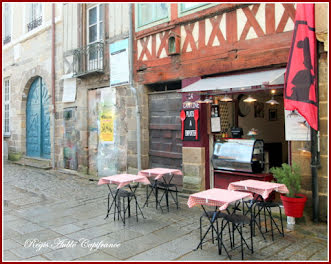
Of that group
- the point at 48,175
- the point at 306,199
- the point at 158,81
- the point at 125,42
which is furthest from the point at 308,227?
the point at 48,175

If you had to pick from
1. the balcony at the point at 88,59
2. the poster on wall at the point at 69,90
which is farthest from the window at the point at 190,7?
the poster on wall at the point at 69,90

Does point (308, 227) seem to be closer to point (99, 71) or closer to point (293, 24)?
point (293, 24)

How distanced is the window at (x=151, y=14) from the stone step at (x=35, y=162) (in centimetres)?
589

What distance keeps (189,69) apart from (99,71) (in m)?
3.00

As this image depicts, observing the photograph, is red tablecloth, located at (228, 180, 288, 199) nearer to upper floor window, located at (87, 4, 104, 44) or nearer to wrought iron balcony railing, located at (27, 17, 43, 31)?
upper floor window, located at (87, 4, 104, 44)

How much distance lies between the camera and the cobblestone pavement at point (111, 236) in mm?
3557

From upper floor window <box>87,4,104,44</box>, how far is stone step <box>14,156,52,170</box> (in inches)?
174

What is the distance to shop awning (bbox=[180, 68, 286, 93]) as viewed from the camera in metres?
4.68

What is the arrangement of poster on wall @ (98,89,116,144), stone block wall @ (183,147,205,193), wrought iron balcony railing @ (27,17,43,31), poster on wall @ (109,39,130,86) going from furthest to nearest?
wrought iron balcony railing @ (27,17,43,31) < poster on wall @ (98,89,116,144) < poster on wall @ (109,39,130,86) < stone block wall @ (183,147,205,193)

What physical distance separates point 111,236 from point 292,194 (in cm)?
256

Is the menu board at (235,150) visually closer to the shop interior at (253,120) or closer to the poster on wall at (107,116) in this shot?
the shop interior at (253,120)

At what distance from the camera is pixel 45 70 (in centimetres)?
1070

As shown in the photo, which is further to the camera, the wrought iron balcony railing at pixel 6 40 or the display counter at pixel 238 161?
the wrought iron balcony railing at pixel 6 40

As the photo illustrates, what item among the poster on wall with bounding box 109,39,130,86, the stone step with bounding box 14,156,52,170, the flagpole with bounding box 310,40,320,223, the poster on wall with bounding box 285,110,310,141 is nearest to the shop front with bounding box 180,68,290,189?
the poster on wall with bounding box 285,110,310,141
